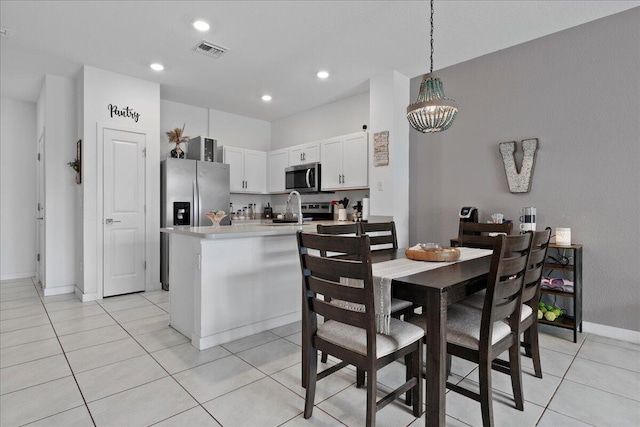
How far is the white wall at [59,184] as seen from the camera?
13.4 feet

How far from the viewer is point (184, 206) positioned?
14.8 feet

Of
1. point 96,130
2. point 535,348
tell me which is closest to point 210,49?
point 96,130

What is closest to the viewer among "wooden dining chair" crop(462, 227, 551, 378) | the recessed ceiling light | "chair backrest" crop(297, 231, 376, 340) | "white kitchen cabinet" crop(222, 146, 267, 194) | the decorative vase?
"chair backrest" crop(297, 231, 376, 340)

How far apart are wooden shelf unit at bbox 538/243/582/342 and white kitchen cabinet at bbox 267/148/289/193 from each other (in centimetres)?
392

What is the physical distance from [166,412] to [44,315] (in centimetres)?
251

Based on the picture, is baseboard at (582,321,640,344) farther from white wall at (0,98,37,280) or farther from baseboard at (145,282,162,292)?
white wall at (0,98,37,280)

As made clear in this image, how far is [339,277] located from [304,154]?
13.0 feet

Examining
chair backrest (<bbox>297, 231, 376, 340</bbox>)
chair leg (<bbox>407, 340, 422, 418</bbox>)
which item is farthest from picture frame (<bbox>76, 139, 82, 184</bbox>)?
chair leg (<bbox>407, 340, 422, 418</bbox>)

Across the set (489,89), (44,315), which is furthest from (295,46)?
(44,315)

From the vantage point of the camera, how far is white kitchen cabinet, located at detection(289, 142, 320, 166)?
199 inches

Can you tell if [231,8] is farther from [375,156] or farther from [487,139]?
[487,139]

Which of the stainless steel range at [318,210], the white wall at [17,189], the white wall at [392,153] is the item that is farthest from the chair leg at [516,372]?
the white wall at [17,189]

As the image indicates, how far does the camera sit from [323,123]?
5.38m

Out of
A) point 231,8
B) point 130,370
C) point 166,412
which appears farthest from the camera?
point 231,8
